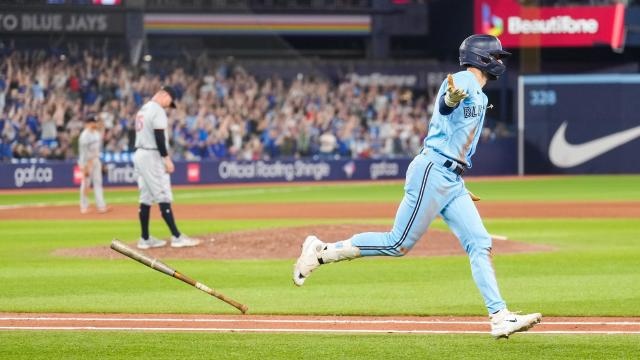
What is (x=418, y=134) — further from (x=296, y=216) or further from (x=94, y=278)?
(x=94, y=278)

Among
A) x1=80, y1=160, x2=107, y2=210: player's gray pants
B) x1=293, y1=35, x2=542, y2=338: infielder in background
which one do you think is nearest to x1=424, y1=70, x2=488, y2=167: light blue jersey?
x1=293, y1=35, x2=542, y2=338: infielder in background

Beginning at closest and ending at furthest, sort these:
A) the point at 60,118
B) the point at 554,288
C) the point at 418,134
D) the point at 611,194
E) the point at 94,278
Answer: the point at 554,288 < the point at 94,278 < the point at 611,194 < the point at 60,118 < the point at 418,134

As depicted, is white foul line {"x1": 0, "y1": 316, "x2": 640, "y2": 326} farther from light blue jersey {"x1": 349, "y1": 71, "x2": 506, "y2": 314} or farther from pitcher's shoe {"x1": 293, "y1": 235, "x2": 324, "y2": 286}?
light blue jersey {"x1": 349, "y1": 71, "x2": 506, "y2": 314}

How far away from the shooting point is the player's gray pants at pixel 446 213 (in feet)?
27.1

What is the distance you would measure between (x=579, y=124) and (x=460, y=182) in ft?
115

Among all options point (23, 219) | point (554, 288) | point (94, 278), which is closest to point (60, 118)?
point (23, 219)

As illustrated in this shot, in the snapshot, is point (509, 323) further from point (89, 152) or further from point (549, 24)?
point (549, 24)

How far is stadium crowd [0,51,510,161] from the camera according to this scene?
34812 mm

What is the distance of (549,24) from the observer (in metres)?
44.8

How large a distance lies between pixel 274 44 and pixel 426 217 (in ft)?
122

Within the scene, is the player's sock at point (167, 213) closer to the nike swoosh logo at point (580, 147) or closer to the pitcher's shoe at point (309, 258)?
the pitcher's shoe at point (309, 258)

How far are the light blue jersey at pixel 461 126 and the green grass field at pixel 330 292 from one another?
1.50 m

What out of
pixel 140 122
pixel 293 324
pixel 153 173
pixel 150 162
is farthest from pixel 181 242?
pixel 293 324

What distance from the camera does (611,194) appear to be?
100 ft
